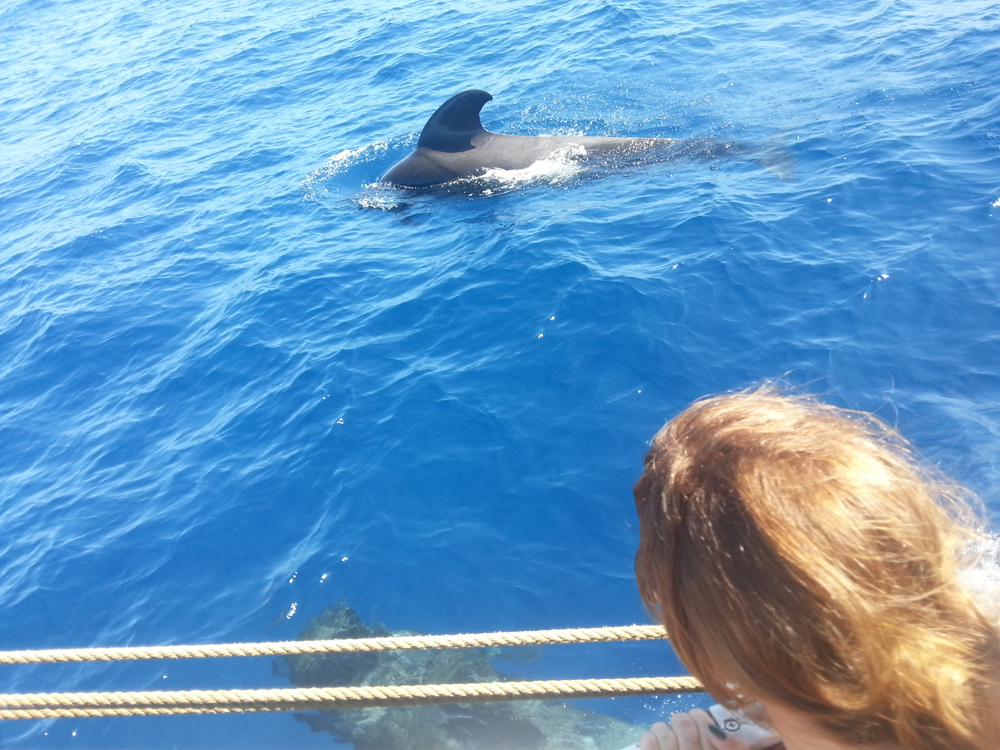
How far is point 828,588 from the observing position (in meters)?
1.17

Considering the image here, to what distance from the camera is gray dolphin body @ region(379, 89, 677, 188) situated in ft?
36.7

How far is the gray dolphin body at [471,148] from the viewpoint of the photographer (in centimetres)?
1119

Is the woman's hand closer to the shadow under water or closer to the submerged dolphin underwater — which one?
the shadow under water

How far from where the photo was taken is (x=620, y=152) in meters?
11.0

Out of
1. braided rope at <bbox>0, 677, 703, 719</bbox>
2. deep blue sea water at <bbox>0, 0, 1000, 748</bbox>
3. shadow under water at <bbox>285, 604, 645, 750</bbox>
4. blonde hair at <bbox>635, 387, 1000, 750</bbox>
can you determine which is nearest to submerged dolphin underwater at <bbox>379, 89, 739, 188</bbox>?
deep blue sea water at <bbox>0, 0, 1000, 748</bbox>

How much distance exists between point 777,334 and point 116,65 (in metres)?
21.4

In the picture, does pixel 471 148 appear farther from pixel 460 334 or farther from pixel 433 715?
pixel 433 715

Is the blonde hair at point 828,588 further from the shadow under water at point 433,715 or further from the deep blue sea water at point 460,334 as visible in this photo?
the shadow under water at point 433,715

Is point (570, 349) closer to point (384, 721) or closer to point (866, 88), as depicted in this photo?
point (384, 721)

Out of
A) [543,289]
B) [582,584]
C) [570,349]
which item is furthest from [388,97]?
[582,584]

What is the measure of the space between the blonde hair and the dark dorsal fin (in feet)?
34.5

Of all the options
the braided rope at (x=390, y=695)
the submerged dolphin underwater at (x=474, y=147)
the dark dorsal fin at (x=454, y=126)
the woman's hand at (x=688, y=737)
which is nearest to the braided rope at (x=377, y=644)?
the braided rope at (x=390, y=695)

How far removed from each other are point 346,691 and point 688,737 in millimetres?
1665

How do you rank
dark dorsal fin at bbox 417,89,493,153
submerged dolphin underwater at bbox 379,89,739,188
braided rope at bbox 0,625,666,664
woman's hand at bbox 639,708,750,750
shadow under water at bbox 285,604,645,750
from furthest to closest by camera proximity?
submerged dolphin underwater at bbox 379,89,739,188 → dark dorsal fin at bbox 417,89,493,153 → shadow under water at bbox 285,604,645,750 → braided rope at bbox 0,625,666,664 → woman's hand at bbox 639,708,750,750
